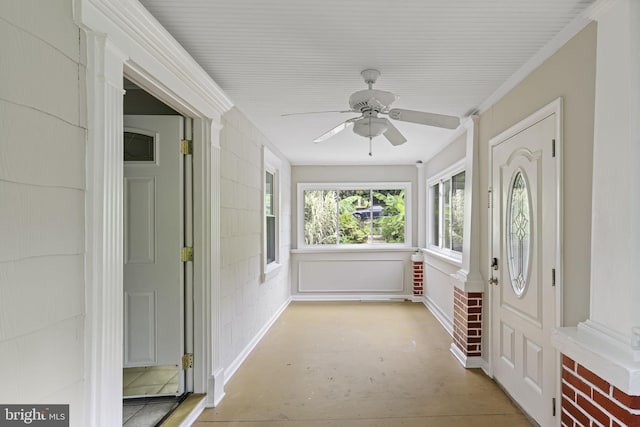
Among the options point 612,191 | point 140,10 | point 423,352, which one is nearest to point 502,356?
point 423,352

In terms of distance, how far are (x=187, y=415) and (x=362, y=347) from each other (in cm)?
193

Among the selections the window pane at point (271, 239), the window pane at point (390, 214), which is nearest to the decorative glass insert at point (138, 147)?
the window pane at point (271, 239)

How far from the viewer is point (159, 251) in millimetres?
2400

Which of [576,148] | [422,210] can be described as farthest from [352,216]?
[576,148]

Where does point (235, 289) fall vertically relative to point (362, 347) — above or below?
above

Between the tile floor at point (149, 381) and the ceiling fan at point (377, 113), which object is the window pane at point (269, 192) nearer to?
the tile floor at point (149, 381)

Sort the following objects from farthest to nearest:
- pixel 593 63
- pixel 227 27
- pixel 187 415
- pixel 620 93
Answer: pixel 187 415 → pixel 227 27 → pixel 593 63 → pixel 620 93

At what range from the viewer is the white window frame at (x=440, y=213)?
13.0 ft

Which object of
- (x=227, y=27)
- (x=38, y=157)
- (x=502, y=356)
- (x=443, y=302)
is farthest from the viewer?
(x=443, y=302)

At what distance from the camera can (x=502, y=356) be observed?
8.76 ft

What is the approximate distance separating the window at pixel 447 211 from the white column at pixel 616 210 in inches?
93.6

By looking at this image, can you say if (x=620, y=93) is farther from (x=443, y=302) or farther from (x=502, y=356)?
(x=443, y=302)

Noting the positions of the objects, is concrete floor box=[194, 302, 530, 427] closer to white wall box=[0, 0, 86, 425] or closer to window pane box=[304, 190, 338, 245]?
white wall box=[0, 0, 86, 425]

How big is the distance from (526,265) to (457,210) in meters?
2.00
